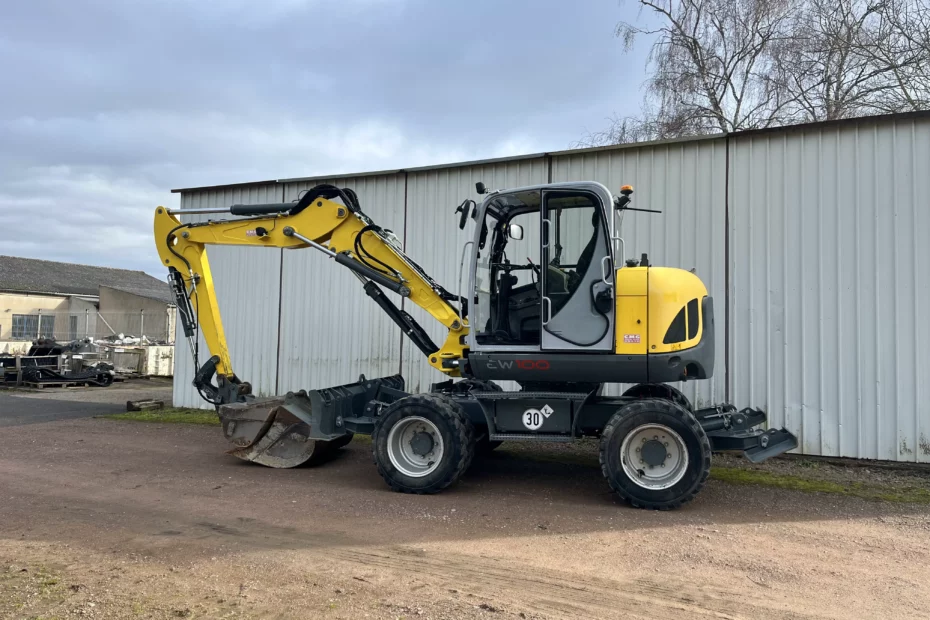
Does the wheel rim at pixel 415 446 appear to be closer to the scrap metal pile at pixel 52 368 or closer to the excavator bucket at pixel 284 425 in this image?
the excavator bucket at pixel 284 425

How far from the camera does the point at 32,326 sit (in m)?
34.5

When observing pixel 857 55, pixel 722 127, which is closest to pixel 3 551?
pixel 722 127

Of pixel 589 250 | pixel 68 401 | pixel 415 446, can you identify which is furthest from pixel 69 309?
pixel 589 250

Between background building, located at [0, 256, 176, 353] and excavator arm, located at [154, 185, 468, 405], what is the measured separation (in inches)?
934

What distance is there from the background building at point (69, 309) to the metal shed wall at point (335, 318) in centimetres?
2066

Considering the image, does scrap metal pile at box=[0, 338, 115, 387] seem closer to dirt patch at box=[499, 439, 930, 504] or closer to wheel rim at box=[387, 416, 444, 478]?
dirt patch at box=[499, 439, 930, 504]

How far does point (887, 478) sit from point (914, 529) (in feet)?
7.42

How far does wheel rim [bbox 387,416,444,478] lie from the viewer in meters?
6.76

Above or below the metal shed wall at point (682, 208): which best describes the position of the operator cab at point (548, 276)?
below

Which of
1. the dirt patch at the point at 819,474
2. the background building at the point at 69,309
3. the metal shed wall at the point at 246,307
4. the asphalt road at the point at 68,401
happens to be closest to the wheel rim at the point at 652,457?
the dirt patch at the point at 819,474

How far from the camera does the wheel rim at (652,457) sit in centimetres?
611

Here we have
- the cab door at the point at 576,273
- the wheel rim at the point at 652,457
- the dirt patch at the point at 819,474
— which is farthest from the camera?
the dirt patch at the point at 819,474

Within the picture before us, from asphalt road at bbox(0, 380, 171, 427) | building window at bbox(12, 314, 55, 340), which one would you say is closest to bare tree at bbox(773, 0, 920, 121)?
asphalt road at bbox(0, 380, 171, 427)

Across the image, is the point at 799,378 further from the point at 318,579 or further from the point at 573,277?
the point at 318,579
